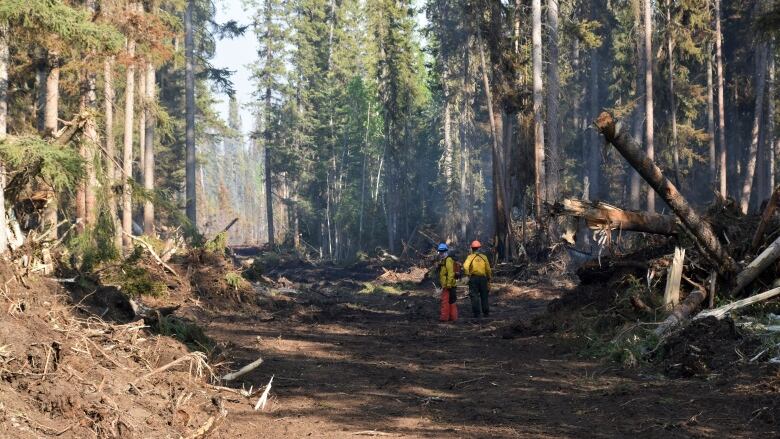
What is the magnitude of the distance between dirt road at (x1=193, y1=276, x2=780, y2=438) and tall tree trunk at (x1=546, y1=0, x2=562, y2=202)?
11985 millimetres

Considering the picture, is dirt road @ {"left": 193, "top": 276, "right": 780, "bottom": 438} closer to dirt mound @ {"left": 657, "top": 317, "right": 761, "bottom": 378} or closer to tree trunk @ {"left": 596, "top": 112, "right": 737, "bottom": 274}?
dirt mound @ {"left": 657, "top": 317, "right": 761, "bottom": 378}

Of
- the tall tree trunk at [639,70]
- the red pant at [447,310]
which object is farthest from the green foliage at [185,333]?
the tall tree trunk at [639,70]

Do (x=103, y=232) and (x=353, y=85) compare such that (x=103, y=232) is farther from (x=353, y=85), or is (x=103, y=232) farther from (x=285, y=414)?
(x=353, y=85)

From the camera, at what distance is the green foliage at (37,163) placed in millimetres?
10672

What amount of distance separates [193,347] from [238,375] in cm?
119

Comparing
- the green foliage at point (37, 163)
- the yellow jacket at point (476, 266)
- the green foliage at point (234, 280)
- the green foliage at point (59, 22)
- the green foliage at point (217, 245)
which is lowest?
the green foliage at point (234, 280)

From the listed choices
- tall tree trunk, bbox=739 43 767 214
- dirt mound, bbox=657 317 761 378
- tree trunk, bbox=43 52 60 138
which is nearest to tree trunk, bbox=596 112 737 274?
dirt mound, bbox=657 317 761 378

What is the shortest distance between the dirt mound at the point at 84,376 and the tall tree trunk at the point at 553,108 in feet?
62.2

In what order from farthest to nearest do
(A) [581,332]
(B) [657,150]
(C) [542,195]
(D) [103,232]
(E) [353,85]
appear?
(E) [353,85]
(B) [657,150]
(C) [542,195]
(D) [103,232]
(A) [581,332]

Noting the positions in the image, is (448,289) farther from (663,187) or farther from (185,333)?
(185,333)

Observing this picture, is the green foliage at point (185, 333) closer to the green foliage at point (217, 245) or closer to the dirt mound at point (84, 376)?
the dirt mound at point (84, 376)

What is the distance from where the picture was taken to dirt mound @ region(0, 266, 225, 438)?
22.1ft

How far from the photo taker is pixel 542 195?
89.0ft

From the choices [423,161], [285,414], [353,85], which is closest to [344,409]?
[285,414]
